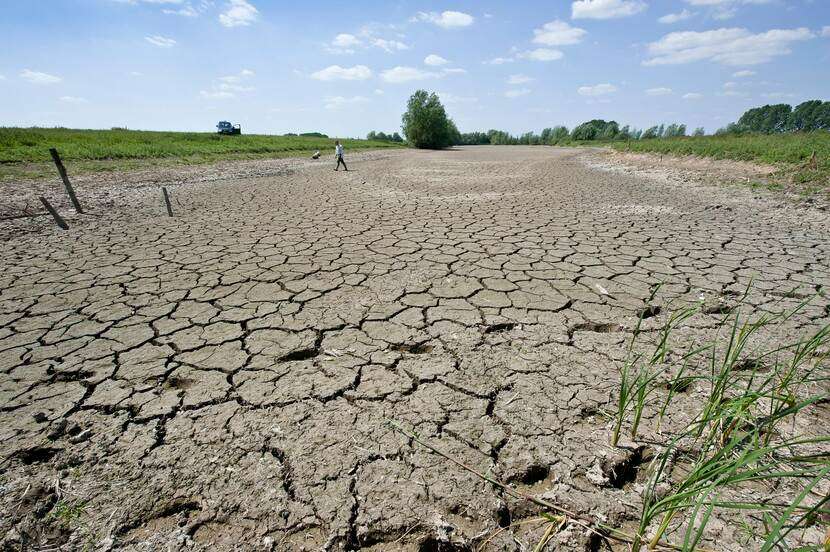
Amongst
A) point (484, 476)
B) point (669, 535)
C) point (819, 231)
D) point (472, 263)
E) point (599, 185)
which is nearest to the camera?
point (669, 535)

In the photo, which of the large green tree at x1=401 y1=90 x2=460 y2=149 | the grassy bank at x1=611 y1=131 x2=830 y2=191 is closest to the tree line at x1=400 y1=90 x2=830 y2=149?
the large green tree at x1=401 y1=90 x2=460 y2=149

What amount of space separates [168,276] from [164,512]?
260 centimetres

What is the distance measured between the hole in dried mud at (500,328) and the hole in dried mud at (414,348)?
43 cm

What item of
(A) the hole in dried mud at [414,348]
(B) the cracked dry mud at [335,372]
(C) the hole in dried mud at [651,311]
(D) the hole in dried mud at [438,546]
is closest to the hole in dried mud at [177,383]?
(B) the cracked dry mud at [335,372]

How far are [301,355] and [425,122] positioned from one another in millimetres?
39753

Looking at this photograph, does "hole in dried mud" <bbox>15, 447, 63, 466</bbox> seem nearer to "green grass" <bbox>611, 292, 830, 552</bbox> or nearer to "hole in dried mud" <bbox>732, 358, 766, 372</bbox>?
"green grass" <bbox>611, 292, 830, 552</bbox>

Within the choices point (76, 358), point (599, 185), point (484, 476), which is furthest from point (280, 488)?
point (599, 185)

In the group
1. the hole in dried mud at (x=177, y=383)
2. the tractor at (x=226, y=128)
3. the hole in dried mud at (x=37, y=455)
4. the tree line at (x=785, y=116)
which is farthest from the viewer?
the tree line at (x=785, y=116)

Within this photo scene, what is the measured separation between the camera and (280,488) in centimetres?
144

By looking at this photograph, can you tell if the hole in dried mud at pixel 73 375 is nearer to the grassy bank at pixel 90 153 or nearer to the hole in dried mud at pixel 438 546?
the hole in dried mud at pixel 438 546

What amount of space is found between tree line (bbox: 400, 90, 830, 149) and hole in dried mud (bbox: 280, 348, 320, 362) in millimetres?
29329

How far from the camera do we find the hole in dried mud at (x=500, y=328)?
98.5 inches

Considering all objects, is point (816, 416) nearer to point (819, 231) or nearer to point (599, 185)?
point (819, 231)

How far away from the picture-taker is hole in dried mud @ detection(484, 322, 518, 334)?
2.50 m
